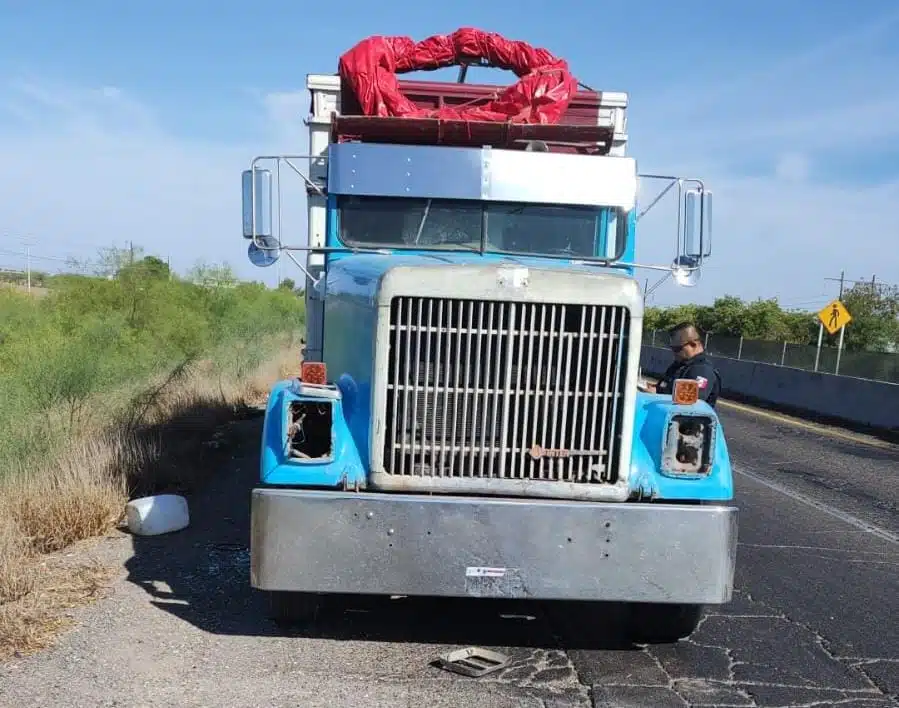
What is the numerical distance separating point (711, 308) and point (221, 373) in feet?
115

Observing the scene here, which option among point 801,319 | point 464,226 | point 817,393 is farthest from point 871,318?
point 464,226

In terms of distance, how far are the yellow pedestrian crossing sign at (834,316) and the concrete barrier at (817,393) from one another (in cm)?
254

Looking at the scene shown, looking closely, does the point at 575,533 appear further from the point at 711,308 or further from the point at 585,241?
the point at 711,308

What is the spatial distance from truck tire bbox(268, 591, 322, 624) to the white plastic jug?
206cm

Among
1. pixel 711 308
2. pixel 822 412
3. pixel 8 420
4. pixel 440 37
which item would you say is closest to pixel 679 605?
pixel 440 37

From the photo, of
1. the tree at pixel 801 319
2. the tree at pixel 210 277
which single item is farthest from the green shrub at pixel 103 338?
the tree at pixel 801 319

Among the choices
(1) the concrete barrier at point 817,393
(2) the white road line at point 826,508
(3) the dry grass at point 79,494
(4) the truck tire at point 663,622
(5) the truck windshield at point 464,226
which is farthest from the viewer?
(1) the concrete barrier at point 817,393

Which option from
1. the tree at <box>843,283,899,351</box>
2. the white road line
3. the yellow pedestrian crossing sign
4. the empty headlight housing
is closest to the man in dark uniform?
the empty headlight housing

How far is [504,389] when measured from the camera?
4.50 metres

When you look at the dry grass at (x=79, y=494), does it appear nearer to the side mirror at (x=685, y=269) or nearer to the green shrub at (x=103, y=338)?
the green shrub at (x=103, y=338)

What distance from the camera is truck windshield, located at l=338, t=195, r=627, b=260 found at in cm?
618

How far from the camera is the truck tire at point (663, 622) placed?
4840 mm

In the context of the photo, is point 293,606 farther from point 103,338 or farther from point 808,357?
point 808,357

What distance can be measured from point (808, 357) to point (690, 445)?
Answer: 19.8 meters
